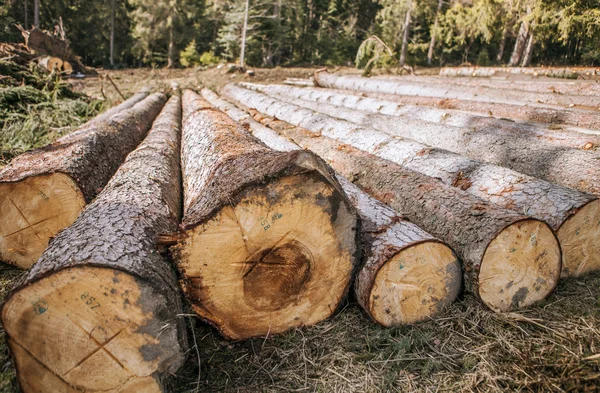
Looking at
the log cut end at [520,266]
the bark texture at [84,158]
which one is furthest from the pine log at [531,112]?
the bark texture at [84,158]

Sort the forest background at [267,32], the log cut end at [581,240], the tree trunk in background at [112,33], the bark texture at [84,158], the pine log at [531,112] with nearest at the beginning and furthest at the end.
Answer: the log cut end at [581,240], the bark texture at [84,158], the pine log at [531,112], the forest background at [267,32], the tree trunk in background at [112,33]

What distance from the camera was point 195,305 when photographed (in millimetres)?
2178

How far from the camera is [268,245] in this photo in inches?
83.4

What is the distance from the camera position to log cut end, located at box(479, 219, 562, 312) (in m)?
2.34

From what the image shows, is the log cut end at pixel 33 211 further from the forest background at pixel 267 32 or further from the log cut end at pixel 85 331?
the forest background at pixel 267 32

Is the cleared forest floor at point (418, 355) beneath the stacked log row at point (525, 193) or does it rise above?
beneath

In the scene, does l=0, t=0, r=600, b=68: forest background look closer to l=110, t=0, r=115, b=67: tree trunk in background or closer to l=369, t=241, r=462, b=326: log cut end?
l=110, t=0, r=115, b=67: tree trunk in background

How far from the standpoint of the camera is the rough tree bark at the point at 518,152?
10.7 feet

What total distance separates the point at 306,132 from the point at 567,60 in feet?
103

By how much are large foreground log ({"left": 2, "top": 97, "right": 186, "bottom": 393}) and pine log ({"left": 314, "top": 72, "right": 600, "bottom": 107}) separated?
23.9 feet

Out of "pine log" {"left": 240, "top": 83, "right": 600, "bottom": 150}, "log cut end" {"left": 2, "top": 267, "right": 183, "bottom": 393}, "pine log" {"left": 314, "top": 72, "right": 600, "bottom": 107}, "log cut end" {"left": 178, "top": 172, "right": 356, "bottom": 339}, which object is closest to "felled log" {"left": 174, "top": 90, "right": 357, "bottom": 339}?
"log cut end" {"left": 178, "top": 172, "right": 356, "bottom": 339}

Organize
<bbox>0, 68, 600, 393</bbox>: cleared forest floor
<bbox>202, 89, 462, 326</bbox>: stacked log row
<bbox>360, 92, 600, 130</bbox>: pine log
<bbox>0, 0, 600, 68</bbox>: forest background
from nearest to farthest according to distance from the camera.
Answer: <bbox>0, 68, 600, 393</bbox>: cleared forest floor → <bbox>202, 89, 462, 326</bbox>: stacked log row → <bbox>360, 92, 600, 130</bbox>: pine log → <bbox>0, 0, 600, 68</bbox>: forest background

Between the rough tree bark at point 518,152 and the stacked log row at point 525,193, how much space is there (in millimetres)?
565

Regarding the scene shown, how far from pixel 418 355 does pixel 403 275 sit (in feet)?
1.58
